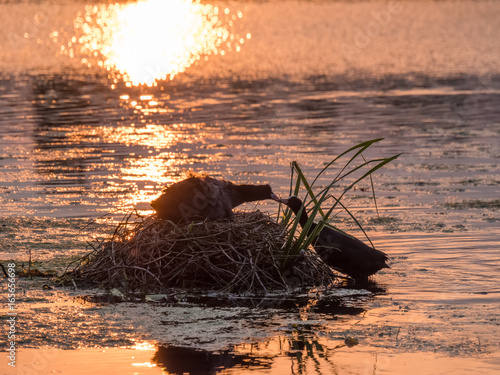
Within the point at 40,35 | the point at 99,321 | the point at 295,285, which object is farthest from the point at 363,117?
the point at 40,35

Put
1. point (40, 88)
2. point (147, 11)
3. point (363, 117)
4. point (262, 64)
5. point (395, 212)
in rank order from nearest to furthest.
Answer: point (395, 212) → point (363, 117) → point (40, 88) → point (262, 64) → point (147, 11)

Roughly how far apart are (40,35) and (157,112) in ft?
95.5

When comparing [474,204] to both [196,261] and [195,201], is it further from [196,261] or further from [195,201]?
[196,261]

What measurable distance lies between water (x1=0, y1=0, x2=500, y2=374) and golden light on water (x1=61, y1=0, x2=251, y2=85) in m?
Answer: 0.84

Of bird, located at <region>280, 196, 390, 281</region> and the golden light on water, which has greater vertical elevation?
the golden light on water

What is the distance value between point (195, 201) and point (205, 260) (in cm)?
58

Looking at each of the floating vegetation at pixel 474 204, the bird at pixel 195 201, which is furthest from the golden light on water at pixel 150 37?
the bird at pixel 195 201

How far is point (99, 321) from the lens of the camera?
7.81 meters

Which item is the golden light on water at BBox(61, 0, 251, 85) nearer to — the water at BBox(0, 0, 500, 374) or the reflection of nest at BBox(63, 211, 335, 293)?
the water at BBox(0, 0, 500, 374)

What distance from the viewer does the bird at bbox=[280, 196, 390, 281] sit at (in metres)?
9.20

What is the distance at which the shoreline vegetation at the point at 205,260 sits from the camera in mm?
8758

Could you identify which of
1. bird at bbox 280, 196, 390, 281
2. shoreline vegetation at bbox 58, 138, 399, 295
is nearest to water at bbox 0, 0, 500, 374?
bird at bbox 280, 196, 390, 281

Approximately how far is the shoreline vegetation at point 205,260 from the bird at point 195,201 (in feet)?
0.28

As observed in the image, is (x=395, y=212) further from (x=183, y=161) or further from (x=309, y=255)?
(x=183, y=161)
